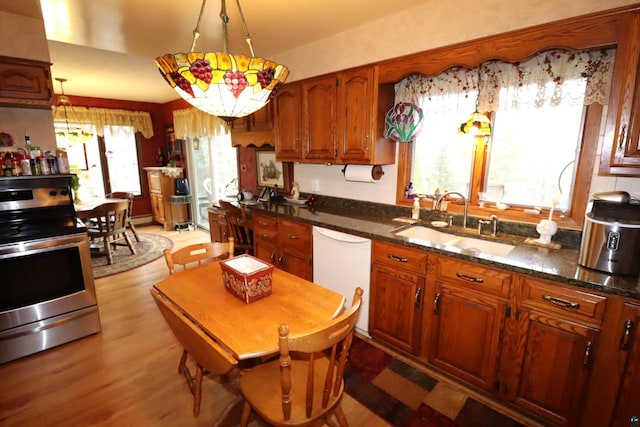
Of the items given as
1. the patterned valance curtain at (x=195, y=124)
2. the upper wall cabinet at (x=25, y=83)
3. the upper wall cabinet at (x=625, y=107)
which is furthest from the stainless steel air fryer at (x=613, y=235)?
the patterned valance curtain at (x=195, y=124)

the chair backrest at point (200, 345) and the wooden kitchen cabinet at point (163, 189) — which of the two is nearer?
the chair backrest at point (200, 345)

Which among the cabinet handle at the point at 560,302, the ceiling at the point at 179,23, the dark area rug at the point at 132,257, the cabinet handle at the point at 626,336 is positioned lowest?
the dark area rug at the point at 132,257

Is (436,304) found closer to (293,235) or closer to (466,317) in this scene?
(466,317)

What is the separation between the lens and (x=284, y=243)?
9.62 ft

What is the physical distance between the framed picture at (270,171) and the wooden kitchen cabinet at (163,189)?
261 centimetres

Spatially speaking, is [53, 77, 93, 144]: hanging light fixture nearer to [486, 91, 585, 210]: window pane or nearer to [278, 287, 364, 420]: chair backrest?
[278, 287, 364, 420]: chair backrest

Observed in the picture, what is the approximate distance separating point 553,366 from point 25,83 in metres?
3.92

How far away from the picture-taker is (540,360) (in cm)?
159

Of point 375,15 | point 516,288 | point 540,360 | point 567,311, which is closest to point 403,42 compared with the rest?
point 375,15

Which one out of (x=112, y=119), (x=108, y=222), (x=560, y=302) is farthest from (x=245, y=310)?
(x=112, y=119)

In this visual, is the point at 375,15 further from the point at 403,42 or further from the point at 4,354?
the point at 4,354

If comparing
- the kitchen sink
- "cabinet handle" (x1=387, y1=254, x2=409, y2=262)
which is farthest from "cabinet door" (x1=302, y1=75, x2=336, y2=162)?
"cabinet handle" (x1=387, y1=254, x2=409, y2=262)

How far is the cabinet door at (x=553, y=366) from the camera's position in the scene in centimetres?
146

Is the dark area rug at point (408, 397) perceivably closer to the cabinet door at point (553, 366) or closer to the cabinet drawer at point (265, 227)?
the cabinet door at point (553, 366)
